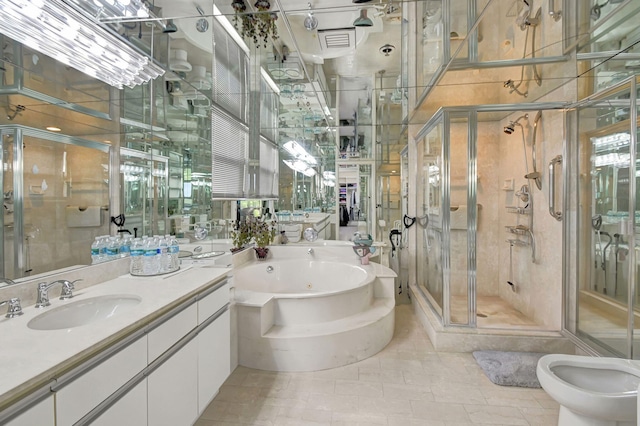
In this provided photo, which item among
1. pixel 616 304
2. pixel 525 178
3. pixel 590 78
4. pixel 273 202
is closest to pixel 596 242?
pixel 616 304

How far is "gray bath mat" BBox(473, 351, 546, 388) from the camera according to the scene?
7.68ft

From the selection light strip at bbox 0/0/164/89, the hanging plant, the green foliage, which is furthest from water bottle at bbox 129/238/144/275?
the hanging plant

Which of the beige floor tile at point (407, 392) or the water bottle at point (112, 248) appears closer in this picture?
the water bottle at point (112, 248)

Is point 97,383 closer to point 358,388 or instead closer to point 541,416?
point 358,388

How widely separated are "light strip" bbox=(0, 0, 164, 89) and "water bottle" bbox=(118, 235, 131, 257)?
98 centimetres

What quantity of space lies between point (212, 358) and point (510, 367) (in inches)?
91.3

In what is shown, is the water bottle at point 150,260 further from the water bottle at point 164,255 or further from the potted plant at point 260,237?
the potted plant at point 260,237

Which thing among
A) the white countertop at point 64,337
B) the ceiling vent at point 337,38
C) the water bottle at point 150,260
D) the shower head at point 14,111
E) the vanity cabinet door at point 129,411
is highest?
the ceiling vent at point 337,38

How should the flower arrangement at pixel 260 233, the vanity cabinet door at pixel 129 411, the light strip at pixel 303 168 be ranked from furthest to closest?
the light strip at pixel 303 168, the flower arrangement at pixel 260 233, the vanity cabinet door at pixel 129 411

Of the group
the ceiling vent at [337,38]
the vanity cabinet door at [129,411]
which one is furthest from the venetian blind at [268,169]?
the vanity cabinet door at [129,411]

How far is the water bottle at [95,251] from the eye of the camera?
5.85 feet

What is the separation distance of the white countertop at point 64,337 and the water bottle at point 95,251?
0.16 metres

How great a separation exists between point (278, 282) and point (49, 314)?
2.56 m

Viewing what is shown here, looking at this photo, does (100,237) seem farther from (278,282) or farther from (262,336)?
(278,282)
